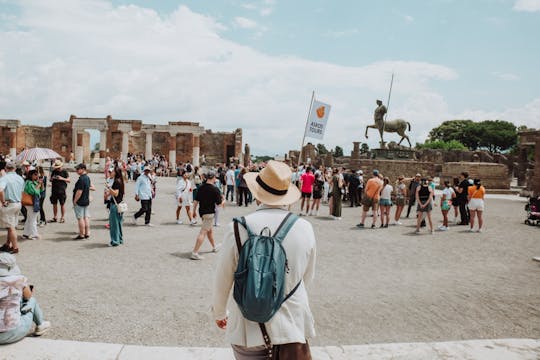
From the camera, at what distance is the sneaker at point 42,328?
4371 millimetres

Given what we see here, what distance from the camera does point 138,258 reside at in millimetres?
8039

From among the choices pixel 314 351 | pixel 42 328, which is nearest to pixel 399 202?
pixel 314 351

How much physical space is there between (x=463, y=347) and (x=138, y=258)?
19.7 feet

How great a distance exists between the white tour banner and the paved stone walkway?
5.96 metres

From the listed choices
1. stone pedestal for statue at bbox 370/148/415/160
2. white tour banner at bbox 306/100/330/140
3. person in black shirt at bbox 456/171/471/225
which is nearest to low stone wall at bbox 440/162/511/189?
stone pedestal for statue at bbox 370/148/415/160

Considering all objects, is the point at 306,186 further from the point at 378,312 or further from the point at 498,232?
the point at 378,312

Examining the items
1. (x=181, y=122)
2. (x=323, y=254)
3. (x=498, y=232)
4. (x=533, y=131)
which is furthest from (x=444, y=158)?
(x=323, y=254)

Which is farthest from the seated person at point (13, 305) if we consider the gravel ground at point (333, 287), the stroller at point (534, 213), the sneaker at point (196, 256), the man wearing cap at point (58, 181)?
the stroller at point (534, 213)

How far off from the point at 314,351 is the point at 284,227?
2067 mm

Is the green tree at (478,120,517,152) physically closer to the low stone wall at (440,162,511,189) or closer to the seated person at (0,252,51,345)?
the low stone wall at (440,162,511,189)

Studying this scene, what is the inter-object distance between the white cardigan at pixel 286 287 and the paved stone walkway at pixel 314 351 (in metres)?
1.58

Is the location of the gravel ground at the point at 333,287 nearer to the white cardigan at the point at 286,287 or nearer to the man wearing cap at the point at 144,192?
the man wearing cap at the point at 144,192

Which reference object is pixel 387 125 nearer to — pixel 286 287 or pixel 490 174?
pixel 490 174

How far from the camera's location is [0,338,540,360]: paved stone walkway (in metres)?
3.78
